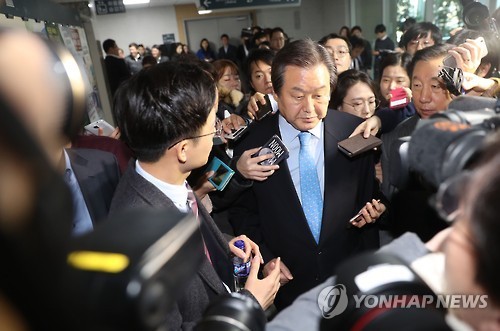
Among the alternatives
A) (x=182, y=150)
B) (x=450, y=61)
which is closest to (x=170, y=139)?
(x=182, y=150)

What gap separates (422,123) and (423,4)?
7.97m

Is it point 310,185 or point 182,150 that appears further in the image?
point 310,185

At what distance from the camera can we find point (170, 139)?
41.4 inches

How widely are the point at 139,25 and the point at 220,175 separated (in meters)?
12.8

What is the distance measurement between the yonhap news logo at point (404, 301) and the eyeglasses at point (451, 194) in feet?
0.38

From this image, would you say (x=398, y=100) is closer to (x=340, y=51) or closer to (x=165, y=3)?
(x=340, y=51)

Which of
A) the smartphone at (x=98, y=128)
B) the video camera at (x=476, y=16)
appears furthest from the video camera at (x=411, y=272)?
the smartphone at (x=98, y=128)

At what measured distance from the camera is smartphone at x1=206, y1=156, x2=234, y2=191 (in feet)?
4.81

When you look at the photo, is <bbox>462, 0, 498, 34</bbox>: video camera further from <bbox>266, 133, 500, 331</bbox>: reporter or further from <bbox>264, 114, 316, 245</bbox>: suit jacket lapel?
<bbox>266, 133, 500, 331</bbox>: reporter

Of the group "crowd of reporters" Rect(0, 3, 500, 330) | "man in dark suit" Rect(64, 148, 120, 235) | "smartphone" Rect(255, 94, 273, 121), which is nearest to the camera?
"crowd of reporters" Rect(0, 3, 500, 330)

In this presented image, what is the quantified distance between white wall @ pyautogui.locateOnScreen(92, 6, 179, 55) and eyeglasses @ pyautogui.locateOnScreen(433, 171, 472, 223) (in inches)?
535

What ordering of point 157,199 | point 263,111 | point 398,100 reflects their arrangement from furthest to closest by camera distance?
1. point 398,100
2. point 263,111
3. point 157,199

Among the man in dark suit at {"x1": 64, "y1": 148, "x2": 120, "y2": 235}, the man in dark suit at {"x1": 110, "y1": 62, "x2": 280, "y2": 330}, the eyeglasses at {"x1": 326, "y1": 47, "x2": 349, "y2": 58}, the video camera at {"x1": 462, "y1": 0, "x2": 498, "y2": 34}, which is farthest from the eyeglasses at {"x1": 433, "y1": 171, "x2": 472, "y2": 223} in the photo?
the eyeglasses at {"x1": 326, "y1": 47, "x2": 349, "y2": 58}

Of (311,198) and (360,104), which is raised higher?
(360,104)
